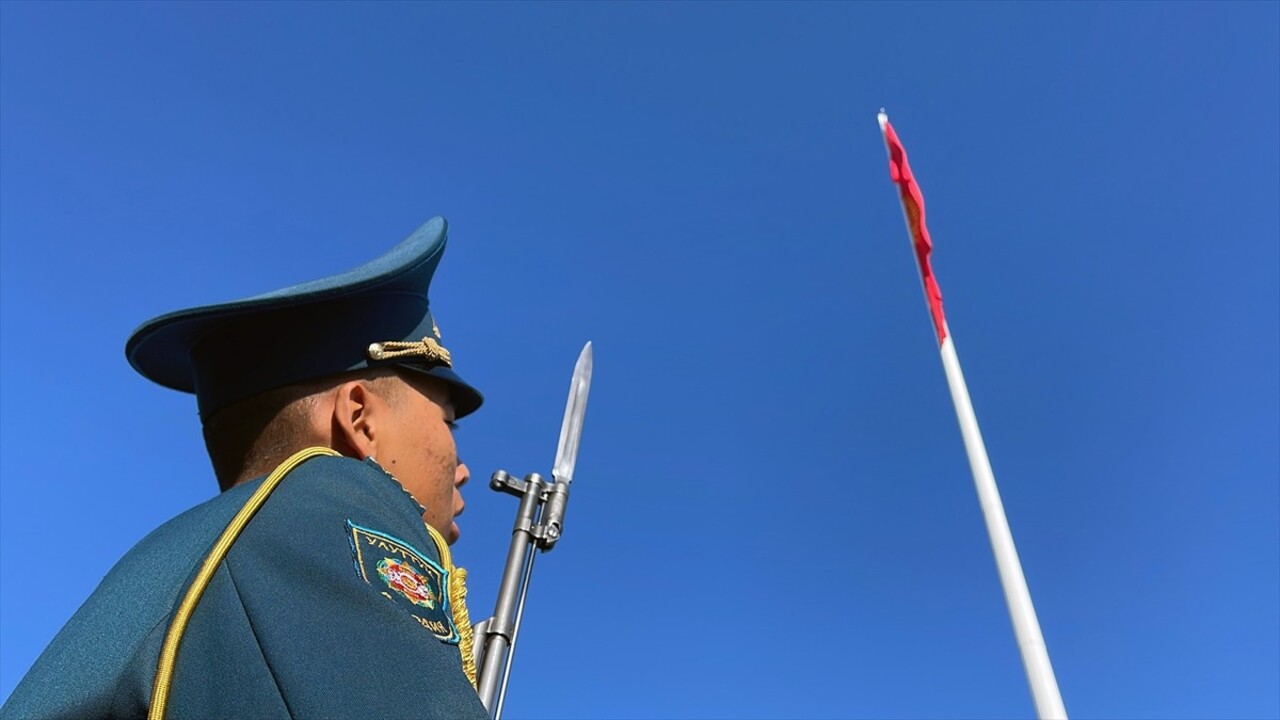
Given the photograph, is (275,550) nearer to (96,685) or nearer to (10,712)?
(96,685)

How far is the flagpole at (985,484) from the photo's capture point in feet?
24.0

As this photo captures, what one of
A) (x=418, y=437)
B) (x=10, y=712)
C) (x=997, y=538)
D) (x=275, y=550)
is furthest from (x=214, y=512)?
(x=997, y=538)

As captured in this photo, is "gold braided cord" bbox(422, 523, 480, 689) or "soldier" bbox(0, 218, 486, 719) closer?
"soldier" bbox(0, 218, 486, 719)

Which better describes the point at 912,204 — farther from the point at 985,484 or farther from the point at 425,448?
the point at 425,448

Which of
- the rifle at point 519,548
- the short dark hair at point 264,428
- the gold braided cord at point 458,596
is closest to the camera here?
the gold braided cord at point 458,596

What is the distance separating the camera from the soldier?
114 centimetres

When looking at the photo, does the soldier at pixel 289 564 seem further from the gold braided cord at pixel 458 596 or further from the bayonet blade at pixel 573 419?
the bayonet blade at pixel 573 419

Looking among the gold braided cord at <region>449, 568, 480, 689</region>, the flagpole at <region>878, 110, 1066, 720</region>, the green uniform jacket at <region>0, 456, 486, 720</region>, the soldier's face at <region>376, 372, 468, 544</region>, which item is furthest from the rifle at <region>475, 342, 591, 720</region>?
the flagpole at <region>878, 110, 1066, 720</region>

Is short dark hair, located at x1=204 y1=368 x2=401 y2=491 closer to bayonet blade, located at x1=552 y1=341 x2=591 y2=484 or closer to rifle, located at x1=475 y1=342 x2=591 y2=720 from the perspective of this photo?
rifle, located at x1=475 y1=342 x2=591 y2=720

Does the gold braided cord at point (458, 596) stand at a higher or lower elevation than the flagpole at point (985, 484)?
lower

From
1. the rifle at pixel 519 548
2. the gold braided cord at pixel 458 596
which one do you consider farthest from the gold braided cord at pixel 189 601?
the rifle at pixel 519 548

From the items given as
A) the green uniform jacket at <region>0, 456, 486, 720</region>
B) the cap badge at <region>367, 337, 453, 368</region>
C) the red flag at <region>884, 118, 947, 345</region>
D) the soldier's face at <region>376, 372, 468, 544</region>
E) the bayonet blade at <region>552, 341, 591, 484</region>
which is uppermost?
the red flag at <region>884, 118, 947, 345</region>

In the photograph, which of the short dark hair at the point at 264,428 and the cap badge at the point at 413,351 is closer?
the short dark hair at the point at 264,428

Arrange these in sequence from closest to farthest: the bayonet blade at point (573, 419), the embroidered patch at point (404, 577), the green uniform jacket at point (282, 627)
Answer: the green uniform jacket at point (282, 627)
the embroidered patch at point (404, 577)
the bayonet blade at point (573, 419)
